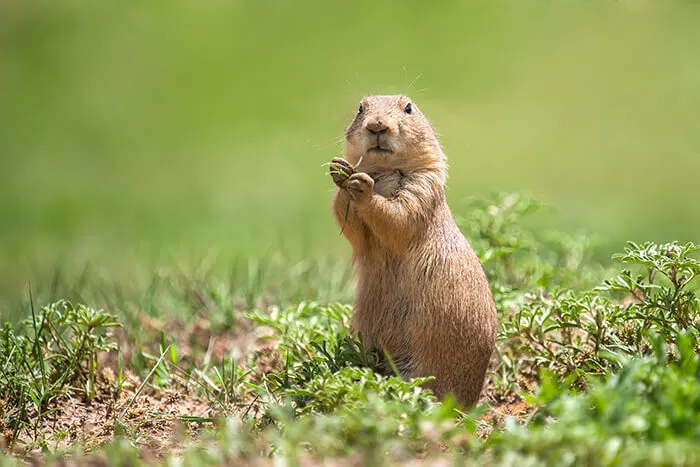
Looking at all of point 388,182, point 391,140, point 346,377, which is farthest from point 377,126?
point 346,377

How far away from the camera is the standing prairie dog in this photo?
14.5 feet

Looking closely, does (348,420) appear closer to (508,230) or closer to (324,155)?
(508,230)

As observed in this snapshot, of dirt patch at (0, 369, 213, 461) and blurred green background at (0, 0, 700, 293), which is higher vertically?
blurred green background at (0, 0, 700, 293)

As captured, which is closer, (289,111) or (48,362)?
(48,362)

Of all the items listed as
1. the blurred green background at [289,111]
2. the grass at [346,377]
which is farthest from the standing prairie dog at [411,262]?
the blurred green background at [289,111]

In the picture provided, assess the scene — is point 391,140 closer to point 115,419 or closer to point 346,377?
point 346,377

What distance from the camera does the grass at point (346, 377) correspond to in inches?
118

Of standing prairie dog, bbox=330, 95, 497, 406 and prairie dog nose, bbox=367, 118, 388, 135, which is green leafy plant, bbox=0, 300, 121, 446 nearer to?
standing prairie dog, bbox=330, 95, 497, 406

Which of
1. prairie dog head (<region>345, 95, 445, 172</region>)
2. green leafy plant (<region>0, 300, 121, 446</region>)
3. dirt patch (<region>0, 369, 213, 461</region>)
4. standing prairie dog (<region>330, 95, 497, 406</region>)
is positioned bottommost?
dirt patch (<region>0, 369, 213, 461</region>)

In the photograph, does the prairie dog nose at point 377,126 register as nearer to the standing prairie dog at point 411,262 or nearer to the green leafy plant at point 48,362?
the standing prairie dog at point 411,262

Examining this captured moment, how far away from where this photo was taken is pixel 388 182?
4656 mm

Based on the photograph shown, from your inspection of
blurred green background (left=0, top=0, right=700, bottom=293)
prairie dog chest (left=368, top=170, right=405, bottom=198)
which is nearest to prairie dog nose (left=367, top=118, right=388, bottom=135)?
prairie dog chest (left=368, top=170, right=405, bottom=198)

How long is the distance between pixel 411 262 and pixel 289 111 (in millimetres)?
8854

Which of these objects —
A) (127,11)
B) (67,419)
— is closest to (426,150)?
→ (67,419)
